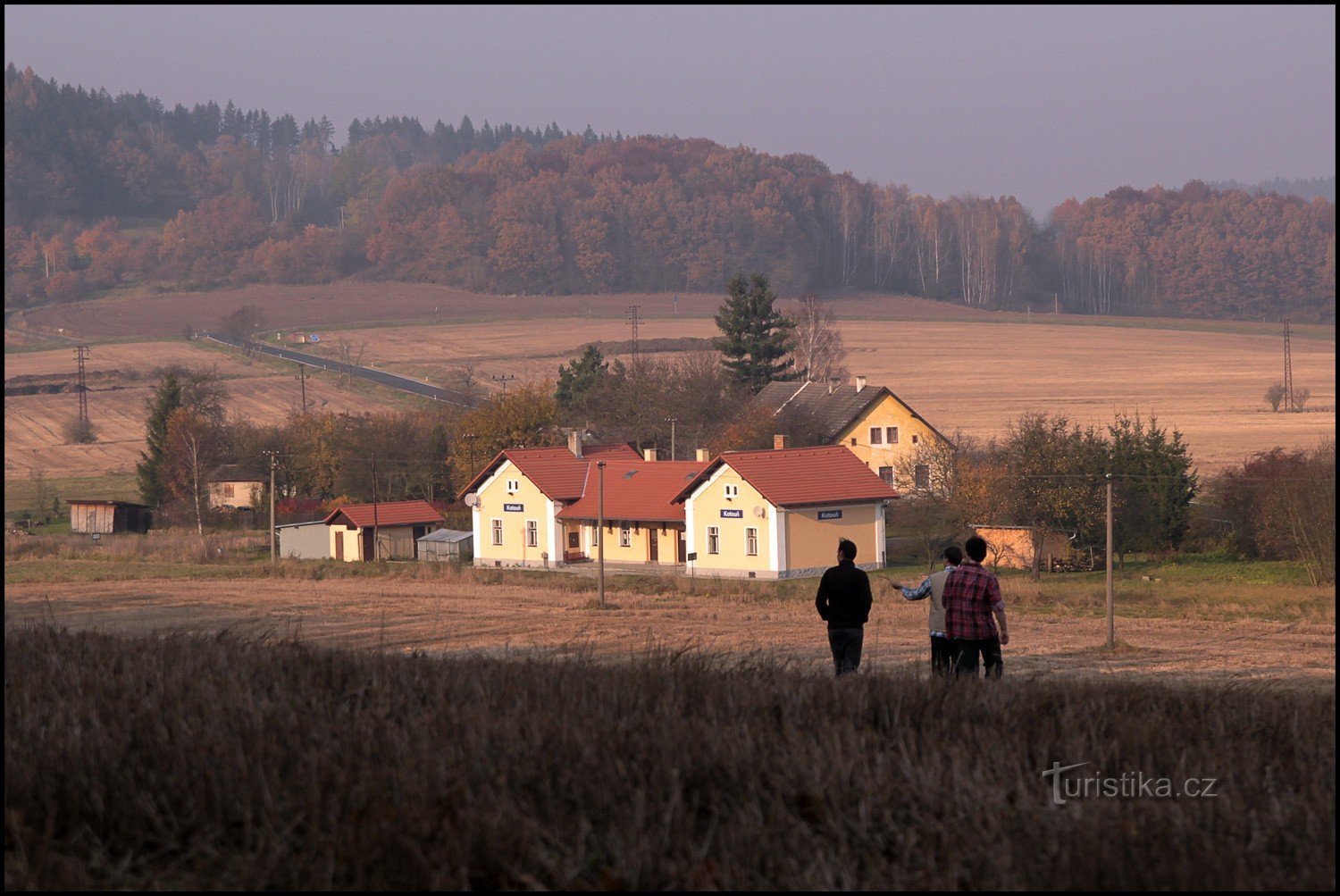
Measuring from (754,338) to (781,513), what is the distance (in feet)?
102

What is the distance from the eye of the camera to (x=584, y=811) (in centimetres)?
518

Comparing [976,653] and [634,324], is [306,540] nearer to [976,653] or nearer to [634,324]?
[634,324]

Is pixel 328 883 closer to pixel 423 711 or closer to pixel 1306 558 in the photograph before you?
pixel 423 711

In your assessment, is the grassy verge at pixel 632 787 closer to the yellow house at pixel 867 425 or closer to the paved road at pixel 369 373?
the yellow house at pixel 867 425

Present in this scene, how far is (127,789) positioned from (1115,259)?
491ft

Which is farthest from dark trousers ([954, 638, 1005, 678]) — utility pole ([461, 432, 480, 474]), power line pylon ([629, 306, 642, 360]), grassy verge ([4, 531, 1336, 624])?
power line pylon ([629, 306, 642, 360])

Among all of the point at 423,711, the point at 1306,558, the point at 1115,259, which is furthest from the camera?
the point at 1115,259

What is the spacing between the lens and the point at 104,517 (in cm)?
6328

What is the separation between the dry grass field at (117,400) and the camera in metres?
77.4

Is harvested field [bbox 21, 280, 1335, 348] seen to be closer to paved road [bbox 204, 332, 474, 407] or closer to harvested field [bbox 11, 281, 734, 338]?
harvested field [bbox 11, 281, 734, 338]

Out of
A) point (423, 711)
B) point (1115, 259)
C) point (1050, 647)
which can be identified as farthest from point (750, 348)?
point (1115, 259)

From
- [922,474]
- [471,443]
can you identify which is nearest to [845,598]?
[922,474]

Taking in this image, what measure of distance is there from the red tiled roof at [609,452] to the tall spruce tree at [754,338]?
18.0 meters

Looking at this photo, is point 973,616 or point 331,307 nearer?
point 973,616
